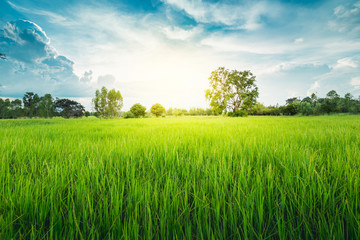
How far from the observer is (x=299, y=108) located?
50750mm

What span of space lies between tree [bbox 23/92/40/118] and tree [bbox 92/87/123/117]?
2722 centimetres

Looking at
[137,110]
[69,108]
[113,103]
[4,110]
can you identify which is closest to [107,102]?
[113,103]

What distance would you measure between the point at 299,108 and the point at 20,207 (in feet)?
218

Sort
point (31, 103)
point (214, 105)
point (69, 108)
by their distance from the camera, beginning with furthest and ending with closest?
point (69, 108), point (31, 103), point (214, 105)

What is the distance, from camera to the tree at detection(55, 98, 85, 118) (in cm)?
5291

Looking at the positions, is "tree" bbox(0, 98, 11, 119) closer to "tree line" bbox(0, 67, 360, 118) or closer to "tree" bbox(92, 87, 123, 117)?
"tree line" bbox(0, 67, 360, 118)

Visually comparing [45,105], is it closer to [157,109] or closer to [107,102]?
[107,102]

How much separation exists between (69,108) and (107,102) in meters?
27.3

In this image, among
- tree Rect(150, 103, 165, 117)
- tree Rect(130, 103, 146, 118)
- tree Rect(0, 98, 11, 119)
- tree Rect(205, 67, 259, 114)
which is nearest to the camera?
tree Rect(205, 67, 259, 114)

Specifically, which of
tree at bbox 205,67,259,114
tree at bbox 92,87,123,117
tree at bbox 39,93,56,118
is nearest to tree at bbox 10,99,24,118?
tree at bbox 39,93,56,118

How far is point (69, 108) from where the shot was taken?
55.0 metres

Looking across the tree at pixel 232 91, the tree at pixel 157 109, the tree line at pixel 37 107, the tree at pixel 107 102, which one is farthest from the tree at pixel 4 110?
the tree at pixel 232 91

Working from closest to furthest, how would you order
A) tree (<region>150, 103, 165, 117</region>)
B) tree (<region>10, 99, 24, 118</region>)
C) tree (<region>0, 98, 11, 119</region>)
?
1. tree (<region>0, 98, 11, 119</region>)
2. tree (<region>10, 99, 24, 118</region>)
3. tree (<region>150, 103, 165, 117</region>)

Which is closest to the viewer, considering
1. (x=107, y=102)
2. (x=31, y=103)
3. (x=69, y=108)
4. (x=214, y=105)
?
(x=214, y=105)
